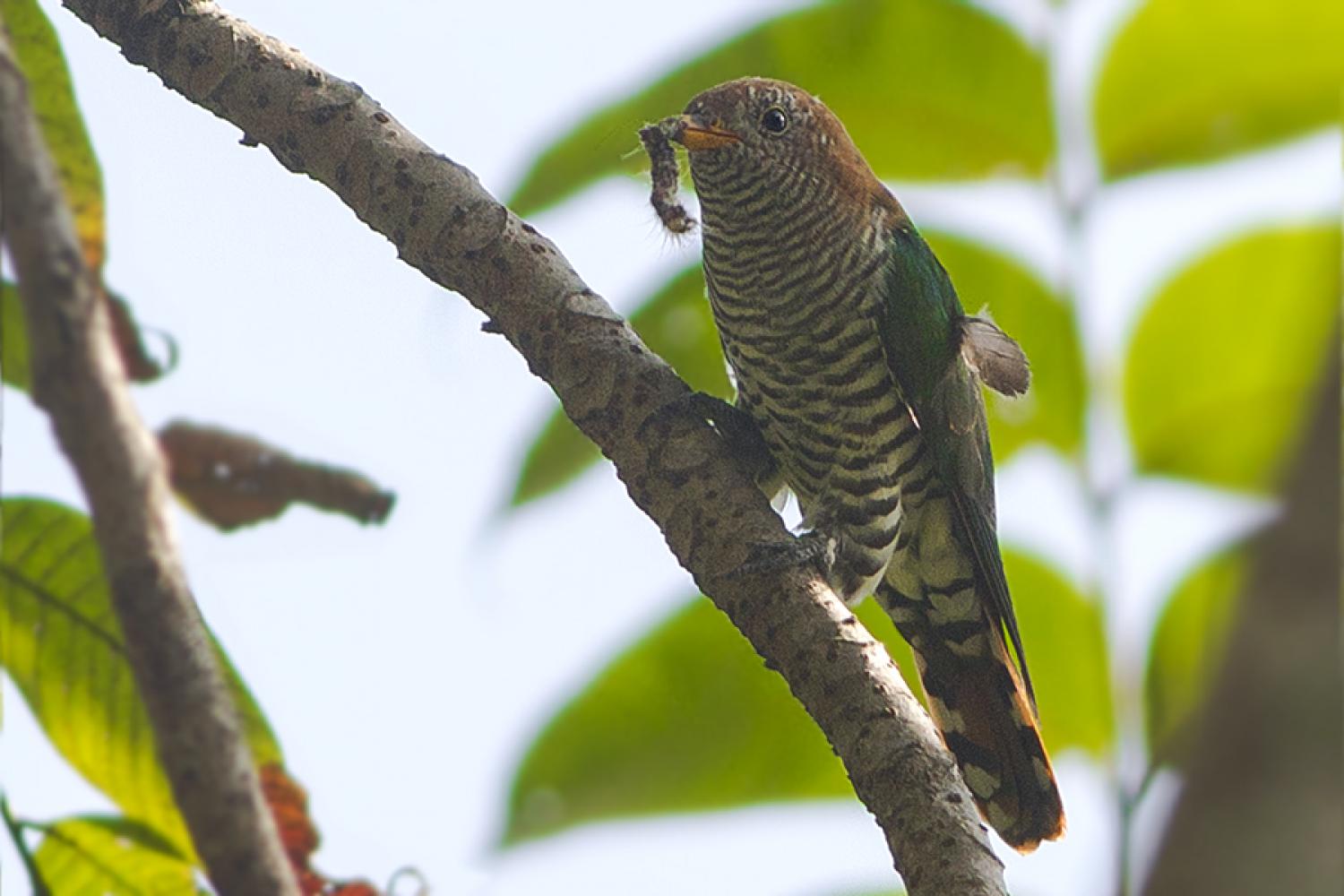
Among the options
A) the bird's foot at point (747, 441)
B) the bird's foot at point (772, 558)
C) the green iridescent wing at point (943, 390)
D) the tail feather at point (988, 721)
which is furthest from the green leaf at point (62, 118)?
the tail feather at point (988, 721)

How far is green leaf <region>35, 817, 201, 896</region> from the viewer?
1.48 metres

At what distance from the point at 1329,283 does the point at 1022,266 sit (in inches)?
20.3

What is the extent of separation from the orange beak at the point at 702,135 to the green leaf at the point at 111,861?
1642 millimetres

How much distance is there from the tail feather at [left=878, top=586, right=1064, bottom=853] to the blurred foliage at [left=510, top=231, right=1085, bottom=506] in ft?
2.86

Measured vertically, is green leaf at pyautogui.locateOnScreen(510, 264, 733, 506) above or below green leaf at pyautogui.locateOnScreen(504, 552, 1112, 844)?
above

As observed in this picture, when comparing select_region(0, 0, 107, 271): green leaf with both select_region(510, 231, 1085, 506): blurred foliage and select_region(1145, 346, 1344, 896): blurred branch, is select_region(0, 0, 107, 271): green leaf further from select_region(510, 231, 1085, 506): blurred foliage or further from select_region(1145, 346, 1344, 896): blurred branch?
select_region(1145, 346, 1344, 896): blurred branch

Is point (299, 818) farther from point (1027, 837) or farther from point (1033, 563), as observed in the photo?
point (1027, 837)

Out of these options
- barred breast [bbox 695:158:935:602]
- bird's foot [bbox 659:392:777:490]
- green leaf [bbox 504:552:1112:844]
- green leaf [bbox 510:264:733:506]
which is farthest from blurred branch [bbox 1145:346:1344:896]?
barred breast [bbox 695:158:935:602]

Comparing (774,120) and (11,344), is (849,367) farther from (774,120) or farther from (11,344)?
(11,344)

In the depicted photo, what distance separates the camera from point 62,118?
1462mm

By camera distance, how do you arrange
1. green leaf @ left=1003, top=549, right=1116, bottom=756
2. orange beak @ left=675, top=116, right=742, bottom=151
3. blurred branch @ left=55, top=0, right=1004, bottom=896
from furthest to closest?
orange beak @ left=675, top=116, right=742, bottom=151
blurred branch @ left=55, top=0, right=1004, bottom=896
green leaf @ left=1003, top=549, right=1116, bottom=756

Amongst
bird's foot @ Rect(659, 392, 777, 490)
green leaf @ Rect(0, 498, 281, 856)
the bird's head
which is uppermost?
the bird's head

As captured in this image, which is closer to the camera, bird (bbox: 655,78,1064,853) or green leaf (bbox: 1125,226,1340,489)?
green leaf (bbox: 1125,226,1340,489)

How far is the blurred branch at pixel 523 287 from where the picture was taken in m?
1.83
